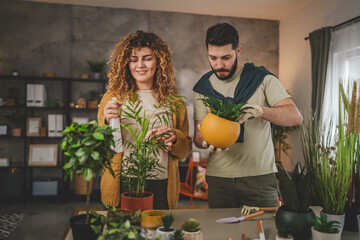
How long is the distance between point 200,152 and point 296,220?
4419 millimetres

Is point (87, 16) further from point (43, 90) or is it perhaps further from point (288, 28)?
point (288, 28)

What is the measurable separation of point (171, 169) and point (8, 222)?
326 cm

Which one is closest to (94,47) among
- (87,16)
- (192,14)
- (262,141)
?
(87,16)

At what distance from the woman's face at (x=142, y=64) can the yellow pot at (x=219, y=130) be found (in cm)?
52

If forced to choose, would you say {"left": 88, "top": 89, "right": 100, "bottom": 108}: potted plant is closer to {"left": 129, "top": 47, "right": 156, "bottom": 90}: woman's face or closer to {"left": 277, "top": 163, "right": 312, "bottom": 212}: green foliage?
{"left": 129, "top": 47, "right": 156, "bottom": 90}: woman's face

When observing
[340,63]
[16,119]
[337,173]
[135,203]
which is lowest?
[135,203]

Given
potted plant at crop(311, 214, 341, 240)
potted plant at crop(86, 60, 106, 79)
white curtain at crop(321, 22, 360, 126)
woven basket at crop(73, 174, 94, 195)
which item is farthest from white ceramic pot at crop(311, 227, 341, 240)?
potted plant at crop(86, 60, 106, 79)

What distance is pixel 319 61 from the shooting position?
174 inches

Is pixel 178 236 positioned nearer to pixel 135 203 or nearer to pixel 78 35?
pixel 135 203

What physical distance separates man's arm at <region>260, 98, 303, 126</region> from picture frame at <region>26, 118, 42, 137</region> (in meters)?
4.29

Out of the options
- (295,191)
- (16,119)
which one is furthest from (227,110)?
(16,119)

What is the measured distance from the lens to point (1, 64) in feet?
16.5

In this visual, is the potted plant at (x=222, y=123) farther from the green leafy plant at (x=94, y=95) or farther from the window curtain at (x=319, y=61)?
the green leafy plant at (x=94, y=95)

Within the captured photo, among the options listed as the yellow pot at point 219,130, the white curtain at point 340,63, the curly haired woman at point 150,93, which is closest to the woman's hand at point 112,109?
the curly haired woman at point 150,93
